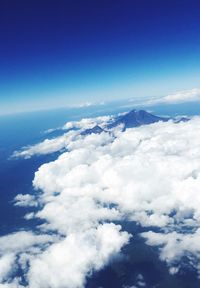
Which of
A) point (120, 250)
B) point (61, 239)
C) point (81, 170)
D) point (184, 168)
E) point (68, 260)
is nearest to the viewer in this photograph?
point (68, 260)

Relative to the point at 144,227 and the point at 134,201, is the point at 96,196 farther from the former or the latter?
the point at 144,227

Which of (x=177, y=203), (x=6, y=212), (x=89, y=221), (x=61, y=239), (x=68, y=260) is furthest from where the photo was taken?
(x=6, y=212)

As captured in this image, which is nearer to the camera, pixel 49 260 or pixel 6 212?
pixel 49 260

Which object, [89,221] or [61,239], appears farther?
[89,221]

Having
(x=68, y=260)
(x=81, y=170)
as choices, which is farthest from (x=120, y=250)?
(x=81, y=170)

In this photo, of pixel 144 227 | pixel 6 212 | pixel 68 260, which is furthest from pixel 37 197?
pixel 68 260

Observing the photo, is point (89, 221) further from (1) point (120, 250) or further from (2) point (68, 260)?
(2) point (68, 260)

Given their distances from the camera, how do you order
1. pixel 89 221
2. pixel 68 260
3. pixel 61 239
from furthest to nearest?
pixel 89 221 → pixel 61 239 → pixel 68 260

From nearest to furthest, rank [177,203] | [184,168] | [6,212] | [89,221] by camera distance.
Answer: [89,221] < [177,203] < [6,212] < [184,168]

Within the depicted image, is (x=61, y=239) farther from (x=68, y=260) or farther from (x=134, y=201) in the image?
(x=134, y=201)
